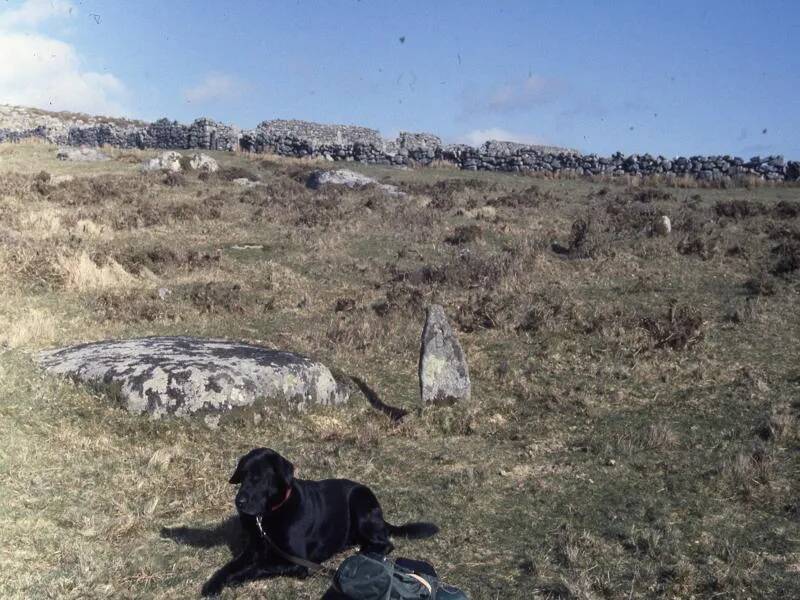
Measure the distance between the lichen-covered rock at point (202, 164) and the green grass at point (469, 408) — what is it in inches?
459

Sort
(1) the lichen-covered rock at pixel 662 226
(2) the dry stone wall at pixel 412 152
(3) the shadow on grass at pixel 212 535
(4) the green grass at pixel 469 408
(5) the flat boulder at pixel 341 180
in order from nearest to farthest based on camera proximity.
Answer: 1. (4) the green grass at pixel 469 408
2. (3) the shadow on grass at pixel 212 535
3. (1) the lichen-covered rock at pixel 662 226
4. (5) the flat boulder at pixel 341 180
5. (2) the dry stone wall at pixel 412 152

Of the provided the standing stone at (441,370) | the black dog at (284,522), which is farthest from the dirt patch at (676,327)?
the black dog at (284,522)

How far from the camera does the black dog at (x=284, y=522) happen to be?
18.2ft

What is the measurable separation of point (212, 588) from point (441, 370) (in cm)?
510

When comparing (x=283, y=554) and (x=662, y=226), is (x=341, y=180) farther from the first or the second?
(x=283, y=554)

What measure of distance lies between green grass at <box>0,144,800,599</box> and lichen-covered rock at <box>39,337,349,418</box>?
271mm

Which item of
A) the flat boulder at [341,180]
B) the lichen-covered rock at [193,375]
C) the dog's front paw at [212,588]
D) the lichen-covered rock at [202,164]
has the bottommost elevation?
the dog's front paw at [212,588]

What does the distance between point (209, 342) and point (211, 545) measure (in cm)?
461

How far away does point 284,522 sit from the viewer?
567 centimetres

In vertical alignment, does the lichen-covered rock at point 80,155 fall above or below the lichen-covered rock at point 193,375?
above

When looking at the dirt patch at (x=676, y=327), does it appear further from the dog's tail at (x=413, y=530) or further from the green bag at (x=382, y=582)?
the green bag at (x=382, y=582)

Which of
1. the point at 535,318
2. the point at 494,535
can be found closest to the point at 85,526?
the point at 494,535

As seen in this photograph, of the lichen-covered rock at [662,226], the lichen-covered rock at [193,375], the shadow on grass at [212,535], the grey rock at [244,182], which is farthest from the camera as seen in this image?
the grey rock at [244,182]

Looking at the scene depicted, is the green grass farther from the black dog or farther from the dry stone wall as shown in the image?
the dry stone wall
